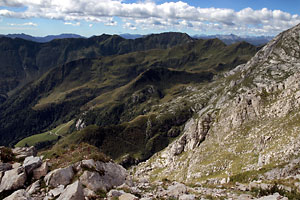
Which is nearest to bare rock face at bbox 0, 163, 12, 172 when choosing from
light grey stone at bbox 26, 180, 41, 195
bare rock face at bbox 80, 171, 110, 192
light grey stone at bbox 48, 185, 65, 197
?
light grey stone at bbox 26, 180, 41, 195

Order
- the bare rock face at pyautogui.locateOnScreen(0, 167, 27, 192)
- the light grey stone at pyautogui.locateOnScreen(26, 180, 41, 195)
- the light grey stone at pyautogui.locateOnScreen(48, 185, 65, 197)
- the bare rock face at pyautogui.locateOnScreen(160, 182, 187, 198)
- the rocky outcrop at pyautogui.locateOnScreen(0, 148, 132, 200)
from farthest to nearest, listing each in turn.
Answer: the bare rock face at pyautogui.locateOnScreen(160, 182, 187, 198) → the bare rock face at pyautogui.locateOnScreen(0, 167, 27, 192) → the light grey stone at pyautogui.locateOnScreen(26, 180, 41, 195) → the rocky outcrop at pyautogui.locateOnScreen(0, 148, 132, 200) → the light grey stone at pyautogui.locateOnScreen(48, 185, 65, 197)

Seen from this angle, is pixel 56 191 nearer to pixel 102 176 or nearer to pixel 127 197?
pixel 102 176

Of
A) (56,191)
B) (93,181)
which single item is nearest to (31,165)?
(56,191)

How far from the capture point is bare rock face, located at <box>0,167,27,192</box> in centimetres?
2639

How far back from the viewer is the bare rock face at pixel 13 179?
86.6 feet

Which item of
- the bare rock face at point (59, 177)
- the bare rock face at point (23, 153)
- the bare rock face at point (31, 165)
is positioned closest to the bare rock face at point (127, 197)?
the bare rock face at point (59, 177)

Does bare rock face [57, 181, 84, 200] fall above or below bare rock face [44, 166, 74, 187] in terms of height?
above

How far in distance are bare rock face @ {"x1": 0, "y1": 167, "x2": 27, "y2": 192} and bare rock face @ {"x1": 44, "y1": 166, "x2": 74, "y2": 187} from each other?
2.90 m

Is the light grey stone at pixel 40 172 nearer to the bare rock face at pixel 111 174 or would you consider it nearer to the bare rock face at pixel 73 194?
the bare rock face at pixel 111 174

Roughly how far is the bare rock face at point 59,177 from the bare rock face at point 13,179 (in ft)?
9.51

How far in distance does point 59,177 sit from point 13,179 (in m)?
5.59

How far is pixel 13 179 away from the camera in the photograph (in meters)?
27.2

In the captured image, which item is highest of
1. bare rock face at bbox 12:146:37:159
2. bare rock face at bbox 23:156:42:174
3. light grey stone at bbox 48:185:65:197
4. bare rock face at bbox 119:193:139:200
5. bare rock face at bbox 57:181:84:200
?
bare rock face at bbox 57:181:84:200

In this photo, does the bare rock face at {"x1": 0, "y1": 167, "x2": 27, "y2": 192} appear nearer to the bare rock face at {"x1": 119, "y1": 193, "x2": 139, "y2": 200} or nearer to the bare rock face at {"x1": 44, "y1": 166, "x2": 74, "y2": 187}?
the bare rock face at {"x1": 44, "y1": 166, "x2": 74, "y2": 187}
